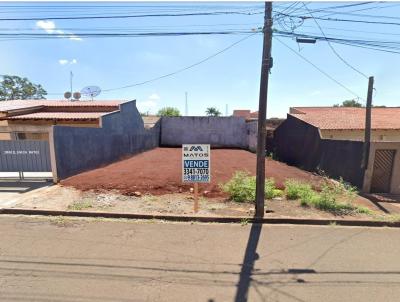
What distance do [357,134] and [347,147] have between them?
1070cm

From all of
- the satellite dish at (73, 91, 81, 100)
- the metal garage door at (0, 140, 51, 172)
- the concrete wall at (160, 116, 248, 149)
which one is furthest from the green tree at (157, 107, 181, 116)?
the metal garage door at (0, 140, 51, 172)

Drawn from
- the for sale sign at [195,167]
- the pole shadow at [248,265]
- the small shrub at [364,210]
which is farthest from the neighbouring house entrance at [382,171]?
the for sale sign at [195,167]

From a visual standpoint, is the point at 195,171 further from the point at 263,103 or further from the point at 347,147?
the point at 347,147

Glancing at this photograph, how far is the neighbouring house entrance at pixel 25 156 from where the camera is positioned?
32.6 feet

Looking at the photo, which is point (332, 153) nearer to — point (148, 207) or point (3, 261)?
point (148, 207)

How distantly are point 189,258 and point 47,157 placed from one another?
26.0ft

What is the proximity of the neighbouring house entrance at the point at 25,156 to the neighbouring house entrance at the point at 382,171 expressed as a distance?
1227 centimetres

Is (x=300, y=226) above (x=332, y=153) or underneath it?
underneath

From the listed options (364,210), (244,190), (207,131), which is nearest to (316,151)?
(364,210)

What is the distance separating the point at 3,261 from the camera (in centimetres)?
425

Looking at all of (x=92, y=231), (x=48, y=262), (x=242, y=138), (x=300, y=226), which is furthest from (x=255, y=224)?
(x=242, y=138)

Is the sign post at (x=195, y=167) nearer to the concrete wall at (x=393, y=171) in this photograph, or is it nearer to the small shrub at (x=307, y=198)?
the small shrub at (x=307, y=198)

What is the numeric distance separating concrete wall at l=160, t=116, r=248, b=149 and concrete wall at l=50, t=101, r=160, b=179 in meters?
3.71

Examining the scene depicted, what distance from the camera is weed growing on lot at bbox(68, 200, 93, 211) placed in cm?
696
